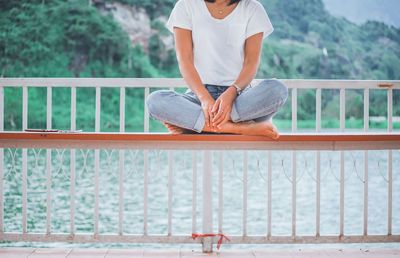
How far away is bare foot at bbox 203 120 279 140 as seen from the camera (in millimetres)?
1693

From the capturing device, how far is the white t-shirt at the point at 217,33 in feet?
5.91

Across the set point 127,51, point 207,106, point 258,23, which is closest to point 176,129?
point 207,106

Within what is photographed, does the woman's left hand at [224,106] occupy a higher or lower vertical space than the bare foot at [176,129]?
higher

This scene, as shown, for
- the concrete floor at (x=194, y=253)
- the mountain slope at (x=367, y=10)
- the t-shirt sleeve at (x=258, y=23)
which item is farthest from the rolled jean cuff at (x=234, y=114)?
the mountain slope at (x=367, y=10)

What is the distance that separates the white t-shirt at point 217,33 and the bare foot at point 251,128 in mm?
210

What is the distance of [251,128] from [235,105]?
12cm

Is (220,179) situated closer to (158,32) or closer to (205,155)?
(205,155)

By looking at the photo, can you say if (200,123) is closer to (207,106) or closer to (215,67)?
(207,106)

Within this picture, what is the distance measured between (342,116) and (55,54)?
66.6ft

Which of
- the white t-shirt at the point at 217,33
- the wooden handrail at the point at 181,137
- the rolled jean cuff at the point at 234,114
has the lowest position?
the wooden handrail at the point at 181,137

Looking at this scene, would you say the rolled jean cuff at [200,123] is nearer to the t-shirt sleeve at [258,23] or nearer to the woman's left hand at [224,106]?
the woman's left hand at [224,106]

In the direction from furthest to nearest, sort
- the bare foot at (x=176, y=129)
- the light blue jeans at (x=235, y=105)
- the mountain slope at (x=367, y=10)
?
the mountain slope at (x=367, y=10) → the bare foot at (x=176, y=129) → the light blue jeans at (x=235, y=105)

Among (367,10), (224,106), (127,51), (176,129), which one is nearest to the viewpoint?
(224,106)

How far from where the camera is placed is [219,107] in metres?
1.64
